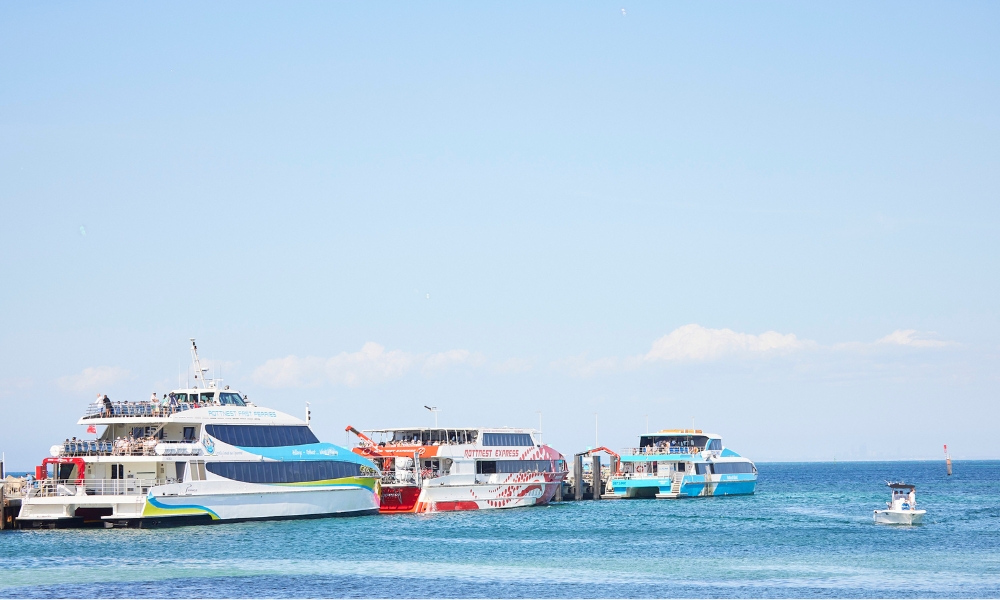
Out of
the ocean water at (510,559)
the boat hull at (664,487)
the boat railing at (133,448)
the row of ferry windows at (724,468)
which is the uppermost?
the boat railing at (133,448)

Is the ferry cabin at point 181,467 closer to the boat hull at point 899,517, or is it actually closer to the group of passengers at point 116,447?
the group of passengers at point 116,447

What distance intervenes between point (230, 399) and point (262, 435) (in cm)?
235

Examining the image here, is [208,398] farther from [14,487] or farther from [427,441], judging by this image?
[427,441]

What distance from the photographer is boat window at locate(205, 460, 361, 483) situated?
163ft

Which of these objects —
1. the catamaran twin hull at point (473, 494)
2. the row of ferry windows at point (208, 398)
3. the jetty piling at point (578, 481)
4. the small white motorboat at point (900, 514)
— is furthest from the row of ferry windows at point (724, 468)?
the row of ferry windows at point (208, 398)

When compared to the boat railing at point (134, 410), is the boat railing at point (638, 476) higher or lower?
lower

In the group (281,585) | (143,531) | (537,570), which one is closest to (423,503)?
(143,531)

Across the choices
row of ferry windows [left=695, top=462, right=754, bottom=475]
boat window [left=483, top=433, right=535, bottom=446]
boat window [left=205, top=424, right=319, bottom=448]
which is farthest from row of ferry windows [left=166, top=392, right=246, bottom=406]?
row of ferry windows [left=695, top=462, right=754, bottom=475]

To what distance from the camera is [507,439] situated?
6925cm

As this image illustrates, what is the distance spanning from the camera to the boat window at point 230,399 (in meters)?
52.0

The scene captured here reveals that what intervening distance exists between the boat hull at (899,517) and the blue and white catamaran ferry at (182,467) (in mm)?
27326

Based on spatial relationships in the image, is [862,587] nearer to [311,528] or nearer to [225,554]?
[225,554]

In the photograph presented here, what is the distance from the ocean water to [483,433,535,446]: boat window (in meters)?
7.16

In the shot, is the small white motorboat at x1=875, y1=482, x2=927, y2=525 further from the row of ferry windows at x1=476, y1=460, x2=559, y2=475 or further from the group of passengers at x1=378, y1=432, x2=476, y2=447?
the group of passengers at x1=378, y1=432, x2=476, y2=447
